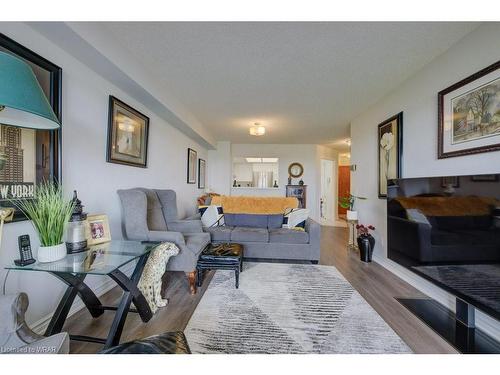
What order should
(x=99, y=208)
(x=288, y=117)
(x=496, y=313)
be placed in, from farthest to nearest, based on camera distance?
1. (x=288, y=117)
2. (x=99, y=208)
3. (x=496, y=313)

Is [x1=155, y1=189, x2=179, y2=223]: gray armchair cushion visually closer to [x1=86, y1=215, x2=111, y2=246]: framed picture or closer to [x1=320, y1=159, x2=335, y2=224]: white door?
[x1=86, y1=215, x2=111, y2=246]: framed picture

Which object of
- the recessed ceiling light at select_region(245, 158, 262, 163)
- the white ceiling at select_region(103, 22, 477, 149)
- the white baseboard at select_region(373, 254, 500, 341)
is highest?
the white ceiling at select_region(103, 22, 477, 149)

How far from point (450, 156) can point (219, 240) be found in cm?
286

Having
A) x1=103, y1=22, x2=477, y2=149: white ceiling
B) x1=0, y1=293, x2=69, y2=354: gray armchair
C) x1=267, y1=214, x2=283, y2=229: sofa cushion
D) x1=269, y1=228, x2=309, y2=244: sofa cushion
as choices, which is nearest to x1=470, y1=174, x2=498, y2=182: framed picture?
x1=103, y1=22, x2=477, y2=149: white ceiling

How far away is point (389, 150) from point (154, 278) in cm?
322

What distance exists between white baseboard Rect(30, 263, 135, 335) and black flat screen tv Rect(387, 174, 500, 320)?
2.94 m

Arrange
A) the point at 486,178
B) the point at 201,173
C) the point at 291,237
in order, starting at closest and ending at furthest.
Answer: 1. the point at 486,178
2. the point at 291,237
3. the point at 201,173

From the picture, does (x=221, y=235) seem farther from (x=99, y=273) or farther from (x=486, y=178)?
(x=486, y=178)

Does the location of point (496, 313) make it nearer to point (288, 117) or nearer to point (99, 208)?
point (99, 208)

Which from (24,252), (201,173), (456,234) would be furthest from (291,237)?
(201,173)

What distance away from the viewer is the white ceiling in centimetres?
179

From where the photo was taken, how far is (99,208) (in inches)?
84.4

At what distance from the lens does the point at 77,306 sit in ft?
6.11
